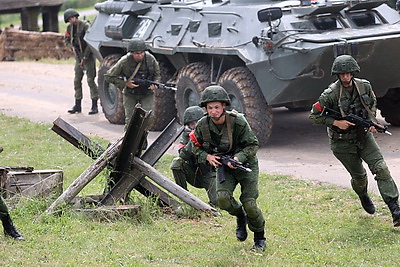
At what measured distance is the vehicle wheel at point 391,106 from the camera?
15.4 metres

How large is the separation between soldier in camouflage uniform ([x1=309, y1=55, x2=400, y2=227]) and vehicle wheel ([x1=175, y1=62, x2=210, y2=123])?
5802mm

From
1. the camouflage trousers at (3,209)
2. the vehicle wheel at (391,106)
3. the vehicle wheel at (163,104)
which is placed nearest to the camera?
the camouflage trousers at (3,209)

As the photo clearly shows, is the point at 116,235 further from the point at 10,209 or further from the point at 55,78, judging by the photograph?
the point at 55,78

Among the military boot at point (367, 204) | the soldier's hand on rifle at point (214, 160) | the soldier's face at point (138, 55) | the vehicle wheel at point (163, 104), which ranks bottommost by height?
the vehicle wheel at point (163, 104)

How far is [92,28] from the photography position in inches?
717

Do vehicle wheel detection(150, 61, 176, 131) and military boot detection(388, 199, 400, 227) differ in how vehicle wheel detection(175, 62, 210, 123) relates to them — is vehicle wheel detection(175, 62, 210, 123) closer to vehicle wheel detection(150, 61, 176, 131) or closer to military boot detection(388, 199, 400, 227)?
vehicle wheel detection(150, 61, 176, 131)

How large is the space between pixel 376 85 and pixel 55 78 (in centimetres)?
1140

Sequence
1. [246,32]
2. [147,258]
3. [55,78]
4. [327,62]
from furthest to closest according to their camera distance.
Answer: [55,78] < [246,32] < [327,62] < [147,258]

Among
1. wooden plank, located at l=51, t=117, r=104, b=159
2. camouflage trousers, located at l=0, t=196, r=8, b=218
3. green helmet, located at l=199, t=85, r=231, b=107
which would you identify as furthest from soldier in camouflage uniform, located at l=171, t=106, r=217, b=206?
camouflage trousers, located at l=0, t=196, r=8, b=218

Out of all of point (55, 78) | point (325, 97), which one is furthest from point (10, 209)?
point (55, 78)

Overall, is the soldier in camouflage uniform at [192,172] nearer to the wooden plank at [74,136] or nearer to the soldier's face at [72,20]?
the wooden plank at [74,136]

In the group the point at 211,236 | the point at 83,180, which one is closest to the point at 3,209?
the point at 83,180

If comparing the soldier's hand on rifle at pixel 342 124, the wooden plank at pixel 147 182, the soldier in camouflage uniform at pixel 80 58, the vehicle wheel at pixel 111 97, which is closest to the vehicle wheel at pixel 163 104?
the vehicle wheel at pixel 111 97

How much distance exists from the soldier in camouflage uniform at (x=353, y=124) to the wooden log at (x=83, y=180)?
6.54 feet
